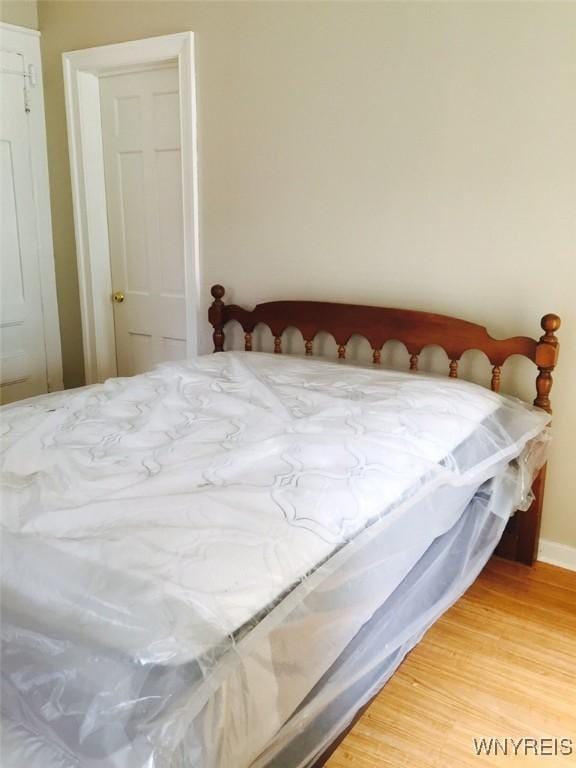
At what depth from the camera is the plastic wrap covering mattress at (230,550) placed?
905mm

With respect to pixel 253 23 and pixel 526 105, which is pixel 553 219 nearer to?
pixel 526 105

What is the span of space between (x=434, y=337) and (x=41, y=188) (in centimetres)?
228

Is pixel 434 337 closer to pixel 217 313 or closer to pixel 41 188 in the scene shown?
pixel 217 313

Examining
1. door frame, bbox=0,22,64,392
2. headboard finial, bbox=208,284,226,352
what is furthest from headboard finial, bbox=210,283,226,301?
door frame, bbox=0,22,64,392

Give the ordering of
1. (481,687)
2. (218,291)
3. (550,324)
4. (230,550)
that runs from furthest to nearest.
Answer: (218,291)
(550,324)
(481,687)
(230,550)

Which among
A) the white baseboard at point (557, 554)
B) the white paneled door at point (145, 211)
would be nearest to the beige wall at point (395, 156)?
the white baseboard at point (557, 554)

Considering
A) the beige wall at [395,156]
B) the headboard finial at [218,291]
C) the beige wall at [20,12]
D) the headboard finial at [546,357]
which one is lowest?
the headboard finial at [546,357]

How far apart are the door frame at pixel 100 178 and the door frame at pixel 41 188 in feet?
0.69

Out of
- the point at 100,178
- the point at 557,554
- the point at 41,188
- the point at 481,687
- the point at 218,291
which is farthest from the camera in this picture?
the point at 41,188

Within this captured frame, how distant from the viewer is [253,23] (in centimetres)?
264

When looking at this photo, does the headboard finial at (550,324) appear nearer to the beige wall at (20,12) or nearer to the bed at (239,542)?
the bed at (239,542)

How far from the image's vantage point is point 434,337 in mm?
2367

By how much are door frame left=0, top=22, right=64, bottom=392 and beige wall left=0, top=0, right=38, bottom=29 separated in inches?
1.2

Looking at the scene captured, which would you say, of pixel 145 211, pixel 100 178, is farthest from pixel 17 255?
pixel 145 211
